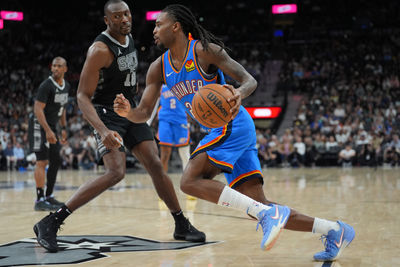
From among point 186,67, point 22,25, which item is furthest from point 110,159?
point 22,25

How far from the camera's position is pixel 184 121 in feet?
23.8

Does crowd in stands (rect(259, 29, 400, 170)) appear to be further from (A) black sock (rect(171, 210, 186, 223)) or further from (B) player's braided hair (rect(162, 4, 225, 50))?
(B) player's braided hair (rect(162, 4, 225, 50))

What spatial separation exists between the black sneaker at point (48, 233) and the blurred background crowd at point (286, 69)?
36.8 ft

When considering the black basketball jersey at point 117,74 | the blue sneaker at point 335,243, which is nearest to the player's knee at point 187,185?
the blue sneaker at point 335,243

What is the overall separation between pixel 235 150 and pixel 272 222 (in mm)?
550

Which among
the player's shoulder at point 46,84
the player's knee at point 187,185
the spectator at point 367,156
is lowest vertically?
the spectator at point 367,156

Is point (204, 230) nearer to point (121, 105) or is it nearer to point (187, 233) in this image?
point (187, 233)

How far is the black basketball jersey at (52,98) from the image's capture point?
6.09 meters

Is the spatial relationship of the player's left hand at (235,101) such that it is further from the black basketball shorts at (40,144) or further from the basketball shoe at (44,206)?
the black basketball shorts at (40,144)

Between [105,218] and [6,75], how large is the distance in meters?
20.1

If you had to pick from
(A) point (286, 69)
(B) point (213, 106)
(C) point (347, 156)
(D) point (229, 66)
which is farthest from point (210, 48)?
(A) point (286, 69)

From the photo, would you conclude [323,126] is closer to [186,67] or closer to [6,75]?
[186,67]

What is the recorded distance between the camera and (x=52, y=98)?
6.20 metres

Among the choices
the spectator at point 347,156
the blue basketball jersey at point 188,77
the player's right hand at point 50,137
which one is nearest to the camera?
the blue basketball jersey at point 188,77
